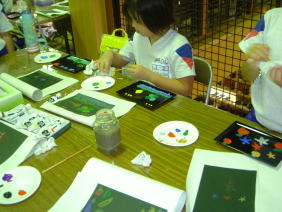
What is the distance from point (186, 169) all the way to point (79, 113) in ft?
1.52

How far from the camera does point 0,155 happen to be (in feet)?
2.94

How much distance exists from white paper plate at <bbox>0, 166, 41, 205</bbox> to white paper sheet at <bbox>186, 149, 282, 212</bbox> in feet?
1.35

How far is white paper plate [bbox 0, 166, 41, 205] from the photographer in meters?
0.75

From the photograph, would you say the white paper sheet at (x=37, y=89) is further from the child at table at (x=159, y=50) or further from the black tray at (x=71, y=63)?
the child at table at (x=159, y=50)

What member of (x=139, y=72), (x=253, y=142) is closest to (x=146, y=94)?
(x=139, y=72)

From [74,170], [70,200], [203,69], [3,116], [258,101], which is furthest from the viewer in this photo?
[203,69]

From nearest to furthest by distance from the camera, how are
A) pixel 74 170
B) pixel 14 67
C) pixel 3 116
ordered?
pixel 74 170 → pixel 3 116 → pixel 14 67

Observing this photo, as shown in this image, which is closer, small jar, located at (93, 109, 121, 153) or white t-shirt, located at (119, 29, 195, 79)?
small jar, located at (93, 109, 121, 153)

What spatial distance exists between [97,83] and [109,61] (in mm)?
180

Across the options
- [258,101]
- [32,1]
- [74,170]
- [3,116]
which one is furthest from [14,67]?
[32,1]

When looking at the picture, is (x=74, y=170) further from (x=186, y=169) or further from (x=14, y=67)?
(x=14, y=67)

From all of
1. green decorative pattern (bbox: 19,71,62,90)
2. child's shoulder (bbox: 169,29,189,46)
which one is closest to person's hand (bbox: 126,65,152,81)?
child's shoulder (bbox: 169,29,189,46)

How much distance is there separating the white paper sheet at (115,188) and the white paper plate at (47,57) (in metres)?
0.92

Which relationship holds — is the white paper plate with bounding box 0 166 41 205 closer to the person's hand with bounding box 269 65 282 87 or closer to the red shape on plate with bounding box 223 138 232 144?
the red shape on plate with bounding box 223 138 232 144
